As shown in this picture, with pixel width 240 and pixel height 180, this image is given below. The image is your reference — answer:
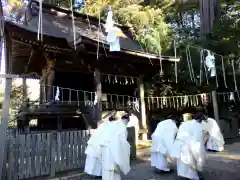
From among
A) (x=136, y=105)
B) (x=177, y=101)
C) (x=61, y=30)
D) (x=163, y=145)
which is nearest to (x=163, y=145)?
(x=163, y=145)

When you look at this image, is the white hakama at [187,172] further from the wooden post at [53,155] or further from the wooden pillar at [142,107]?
the wooden pillar at [142,107]

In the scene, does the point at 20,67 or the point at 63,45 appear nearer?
the point at 63,45

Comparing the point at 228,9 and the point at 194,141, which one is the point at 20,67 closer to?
the point at 194,141

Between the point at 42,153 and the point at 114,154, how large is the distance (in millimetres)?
2293

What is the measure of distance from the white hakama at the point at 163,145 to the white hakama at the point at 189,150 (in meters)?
0.46

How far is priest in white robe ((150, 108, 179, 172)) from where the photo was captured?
6.24 meters

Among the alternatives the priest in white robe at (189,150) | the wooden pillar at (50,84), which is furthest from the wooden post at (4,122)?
the wooden pillar at (50,84)

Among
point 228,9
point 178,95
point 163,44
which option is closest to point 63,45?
point 163,44

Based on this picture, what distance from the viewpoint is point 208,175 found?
6.16 m

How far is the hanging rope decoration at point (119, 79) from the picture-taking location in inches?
481

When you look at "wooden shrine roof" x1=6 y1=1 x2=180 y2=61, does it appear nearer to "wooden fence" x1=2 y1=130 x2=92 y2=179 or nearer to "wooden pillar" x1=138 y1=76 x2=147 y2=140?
"wooden pillar" x1=138 y1=76 x2=147 y2=140

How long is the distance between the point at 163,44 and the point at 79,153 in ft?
27.8

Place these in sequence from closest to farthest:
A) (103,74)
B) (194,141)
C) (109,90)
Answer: (194,141), (103,74), (109,90)

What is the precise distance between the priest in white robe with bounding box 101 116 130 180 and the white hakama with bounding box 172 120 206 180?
1377 millimetres
